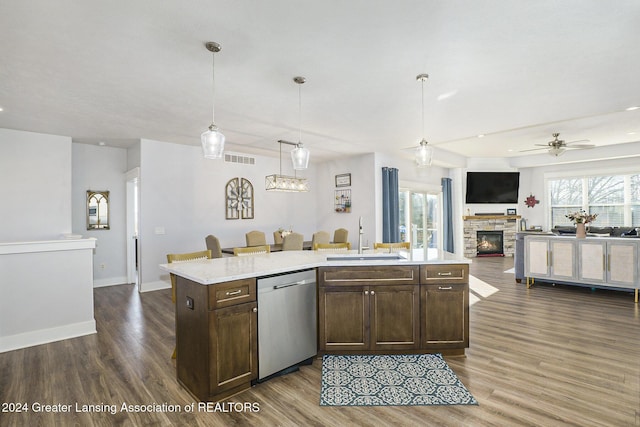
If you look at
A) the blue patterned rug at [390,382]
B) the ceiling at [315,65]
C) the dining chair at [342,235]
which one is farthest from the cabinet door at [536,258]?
the blue patterned rug at [390,382]

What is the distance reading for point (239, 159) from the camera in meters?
7.26

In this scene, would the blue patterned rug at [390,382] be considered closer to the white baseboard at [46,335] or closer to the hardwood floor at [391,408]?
A: the hardwood floor at [391,408]

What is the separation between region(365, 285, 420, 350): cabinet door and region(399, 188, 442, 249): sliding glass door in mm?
5384

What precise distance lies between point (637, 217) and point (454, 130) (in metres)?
6.20

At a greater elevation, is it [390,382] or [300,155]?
[300,155]

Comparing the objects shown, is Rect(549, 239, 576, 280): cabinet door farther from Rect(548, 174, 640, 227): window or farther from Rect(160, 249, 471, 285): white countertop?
Rect(548, 174, 640, 227): window

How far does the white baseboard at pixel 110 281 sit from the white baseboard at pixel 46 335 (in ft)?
9.17

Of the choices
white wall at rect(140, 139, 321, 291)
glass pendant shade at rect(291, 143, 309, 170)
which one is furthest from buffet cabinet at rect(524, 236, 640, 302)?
white wall at rect(140, 139, 321, 291)

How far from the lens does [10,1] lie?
2.14m

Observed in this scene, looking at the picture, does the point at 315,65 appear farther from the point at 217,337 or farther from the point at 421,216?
the point at 421,216

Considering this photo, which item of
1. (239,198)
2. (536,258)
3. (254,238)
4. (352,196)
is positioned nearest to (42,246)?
(254,238)

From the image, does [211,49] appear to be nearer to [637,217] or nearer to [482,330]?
[482,330]

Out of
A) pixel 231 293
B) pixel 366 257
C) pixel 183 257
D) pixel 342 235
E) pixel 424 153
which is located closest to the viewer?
pixel 231 293

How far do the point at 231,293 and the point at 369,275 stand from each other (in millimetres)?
1272
